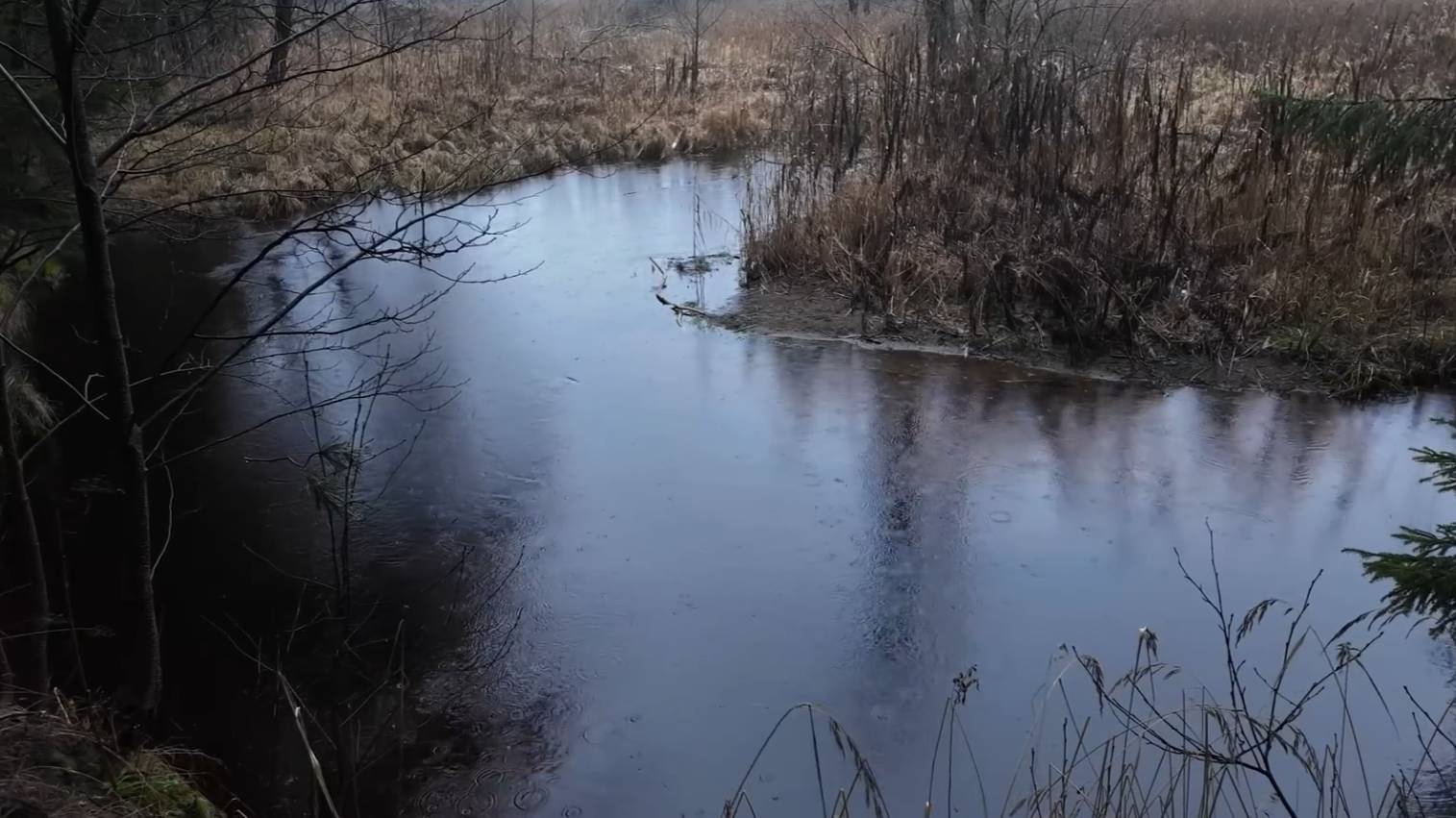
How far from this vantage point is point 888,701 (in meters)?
4.06

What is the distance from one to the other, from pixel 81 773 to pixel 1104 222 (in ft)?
23.2

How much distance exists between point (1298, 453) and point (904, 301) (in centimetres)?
290

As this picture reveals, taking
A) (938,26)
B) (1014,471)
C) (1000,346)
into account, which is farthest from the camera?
(938,26)

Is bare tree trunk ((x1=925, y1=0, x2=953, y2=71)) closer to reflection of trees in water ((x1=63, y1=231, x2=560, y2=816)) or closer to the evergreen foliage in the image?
reflection of trees in water ((x1=63, y1=231, x2=560, y2=816))

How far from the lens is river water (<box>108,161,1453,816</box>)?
3889 millimetres

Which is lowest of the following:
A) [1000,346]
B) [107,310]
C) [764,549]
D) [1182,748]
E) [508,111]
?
[764,549]

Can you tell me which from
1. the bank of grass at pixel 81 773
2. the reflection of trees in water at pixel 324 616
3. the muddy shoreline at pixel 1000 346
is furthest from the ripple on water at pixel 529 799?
the muddy shoreline at pixel 1000 346

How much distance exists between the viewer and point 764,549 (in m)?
5.07

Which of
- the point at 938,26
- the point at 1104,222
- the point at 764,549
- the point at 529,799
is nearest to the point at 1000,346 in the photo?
the point at 1104,222

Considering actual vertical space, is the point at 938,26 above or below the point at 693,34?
below

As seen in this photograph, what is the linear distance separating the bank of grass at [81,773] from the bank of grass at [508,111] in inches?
315

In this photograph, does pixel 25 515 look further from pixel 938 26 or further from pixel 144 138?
pixel 938 26

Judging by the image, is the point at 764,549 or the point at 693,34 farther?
the point at 693,34

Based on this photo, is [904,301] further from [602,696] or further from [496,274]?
[602,696]
